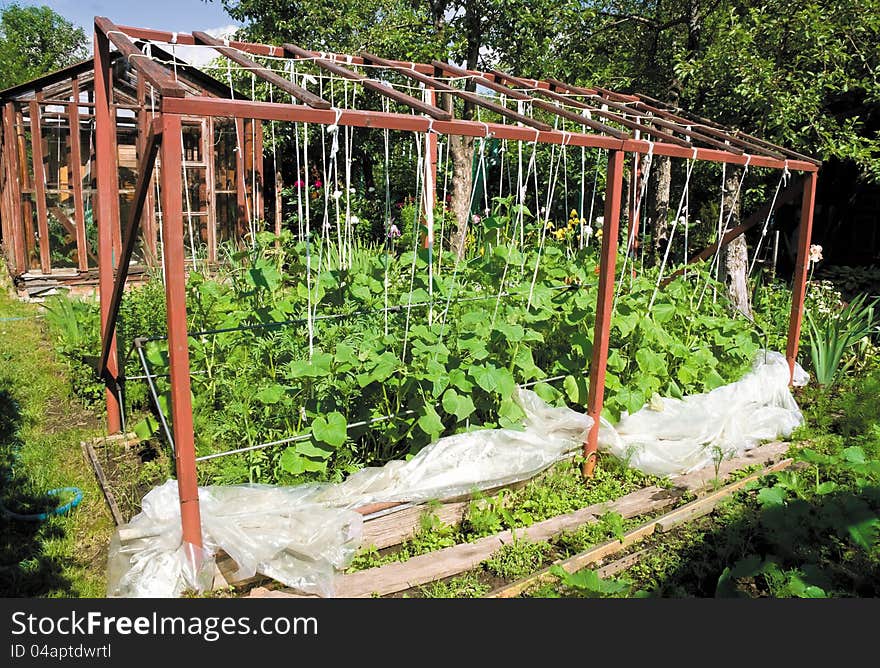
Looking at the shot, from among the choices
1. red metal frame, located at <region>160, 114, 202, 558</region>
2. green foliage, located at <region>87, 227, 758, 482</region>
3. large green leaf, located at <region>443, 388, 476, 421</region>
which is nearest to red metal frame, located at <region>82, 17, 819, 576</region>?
red metal frame, located at <region>160, 114, 202, 558</region>

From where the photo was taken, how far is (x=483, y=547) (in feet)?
9.59

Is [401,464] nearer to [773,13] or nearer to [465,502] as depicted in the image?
[465,502]

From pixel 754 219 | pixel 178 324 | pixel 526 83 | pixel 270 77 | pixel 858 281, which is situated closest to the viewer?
pixel 178 324

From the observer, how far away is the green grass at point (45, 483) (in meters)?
2.69

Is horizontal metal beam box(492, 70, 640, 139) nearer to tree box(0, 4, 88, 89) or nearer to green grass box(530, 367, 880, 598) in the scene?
green grass box(530, 367, 880, 598)

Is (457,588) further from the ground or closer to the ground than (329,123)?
closer to the ground

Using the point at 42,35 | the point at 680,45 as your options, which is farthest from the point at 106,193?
the point at 42,35

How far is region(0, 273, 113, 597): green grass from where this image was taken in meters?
2.69

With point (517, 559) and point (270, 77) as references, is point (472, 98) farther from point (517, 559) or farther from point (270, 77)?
point (517, 559)

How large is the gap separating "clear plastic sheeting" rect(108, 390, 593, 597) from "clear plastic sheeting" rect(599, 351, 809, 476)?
0.79 m

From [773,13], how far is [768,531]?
4611 millimetres

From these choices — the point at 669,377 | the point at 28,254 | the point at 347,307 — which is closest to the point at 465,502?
the point at 347,307

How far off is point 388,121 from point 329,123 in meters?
0.25

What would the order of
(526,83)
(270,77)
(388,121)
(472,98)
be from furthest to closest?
(526,83) < (472,98) < (270,77) < (388,121)
